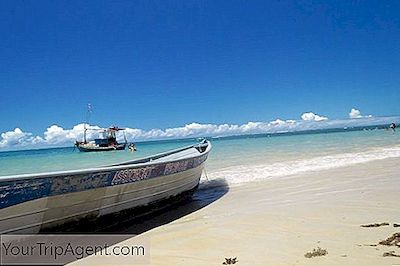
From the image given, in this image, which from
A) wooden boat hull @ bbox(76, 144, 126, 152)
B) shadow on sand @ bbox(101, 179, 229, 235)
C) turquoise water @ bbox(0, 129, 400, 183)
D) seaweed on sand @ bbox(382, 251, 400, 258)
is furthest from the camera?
wooden boat hull @ bbox(76, 144, 126, 152)

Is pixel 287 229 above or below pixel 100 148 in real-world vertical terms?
below

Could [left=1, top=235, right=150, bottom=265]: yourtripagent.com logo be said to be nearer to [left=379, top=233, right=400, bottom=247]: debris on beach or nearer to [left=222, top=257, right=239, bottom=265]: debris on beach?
[left=222, top=257, right=239, bottom=265]: debris on beach

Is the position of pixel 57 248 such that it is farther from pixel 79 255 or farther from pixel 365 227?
pixel 365 227

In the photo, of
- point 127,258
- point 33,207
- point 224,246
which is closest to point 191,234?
point 224,246

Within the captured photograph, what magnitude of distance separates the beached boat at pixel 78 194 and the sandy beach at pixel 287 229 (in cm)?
70

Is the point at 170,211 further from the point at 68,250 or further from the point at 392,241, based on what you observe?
the point at 392,241

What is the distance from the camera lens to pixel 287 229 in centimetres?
468

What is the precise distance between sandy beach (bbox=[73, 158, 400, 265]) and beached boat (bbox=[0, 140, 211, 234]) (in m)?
0.70

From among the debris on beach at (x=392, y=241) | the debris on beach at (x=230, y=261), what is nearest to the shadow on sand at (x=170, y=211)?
the debris on beach at (x=230, y=261)

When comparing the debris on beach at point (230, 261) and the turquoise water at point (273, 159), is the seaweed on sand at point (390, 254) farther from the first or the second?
the turquoise water at point (273, 159)

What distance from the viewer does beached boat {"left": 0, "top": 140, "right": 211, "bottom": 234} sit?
3.84 m

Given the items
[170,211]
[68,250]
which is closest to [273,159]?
[170,211]

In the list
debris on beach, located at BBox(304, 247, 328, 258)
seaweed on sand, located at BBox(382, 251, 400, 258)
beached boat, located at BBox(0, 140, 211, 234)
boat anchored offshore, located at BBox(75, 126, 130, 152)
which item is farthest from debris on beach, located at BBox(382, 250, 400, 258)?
boat anchored offshore, located at BBox(75, 126, 130, 152)

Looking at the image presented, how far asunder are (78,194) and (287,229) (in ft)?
9.68
